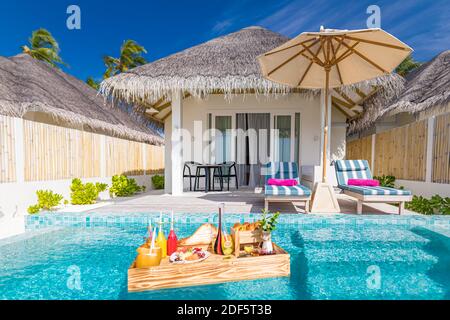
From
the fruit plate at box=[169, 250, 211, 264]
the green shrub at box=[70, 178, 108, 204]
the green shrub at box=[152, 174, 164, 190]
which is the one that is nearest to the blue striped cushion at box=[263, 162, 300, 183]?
the fruit plate at box=[169, 250, 211, 264]

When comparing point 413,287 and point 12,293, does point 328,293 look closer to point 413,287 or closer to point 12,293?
point 413,287

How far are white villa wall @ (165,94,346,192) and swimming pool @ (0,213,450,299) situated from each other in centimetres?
359

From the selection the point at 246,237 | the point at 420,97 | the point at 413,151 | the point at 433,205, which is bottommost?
the point at 433,205

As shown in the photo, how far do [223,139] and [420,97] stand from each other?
6124 mm

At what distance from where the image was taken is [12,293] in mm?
2072

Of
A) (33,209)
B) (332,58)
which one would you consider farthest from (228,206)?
(33,209)

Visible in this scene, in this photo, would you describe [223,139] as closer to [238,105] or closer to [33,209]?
[238,105]

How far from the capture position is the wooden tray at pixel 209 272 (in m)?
1.97

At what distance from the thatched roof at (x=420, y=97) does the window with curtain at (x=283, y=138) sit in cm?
220

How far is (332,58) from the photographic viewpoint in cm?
398

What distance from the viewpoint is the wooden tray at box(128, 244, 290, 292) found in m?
1.97

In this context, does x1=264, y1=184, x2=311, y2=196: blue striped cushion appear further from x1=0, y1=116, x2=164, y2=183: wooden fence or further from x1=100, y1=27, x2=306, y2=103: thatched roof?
x1=0, y1=116, x2=164, y2=183: wooden fence
